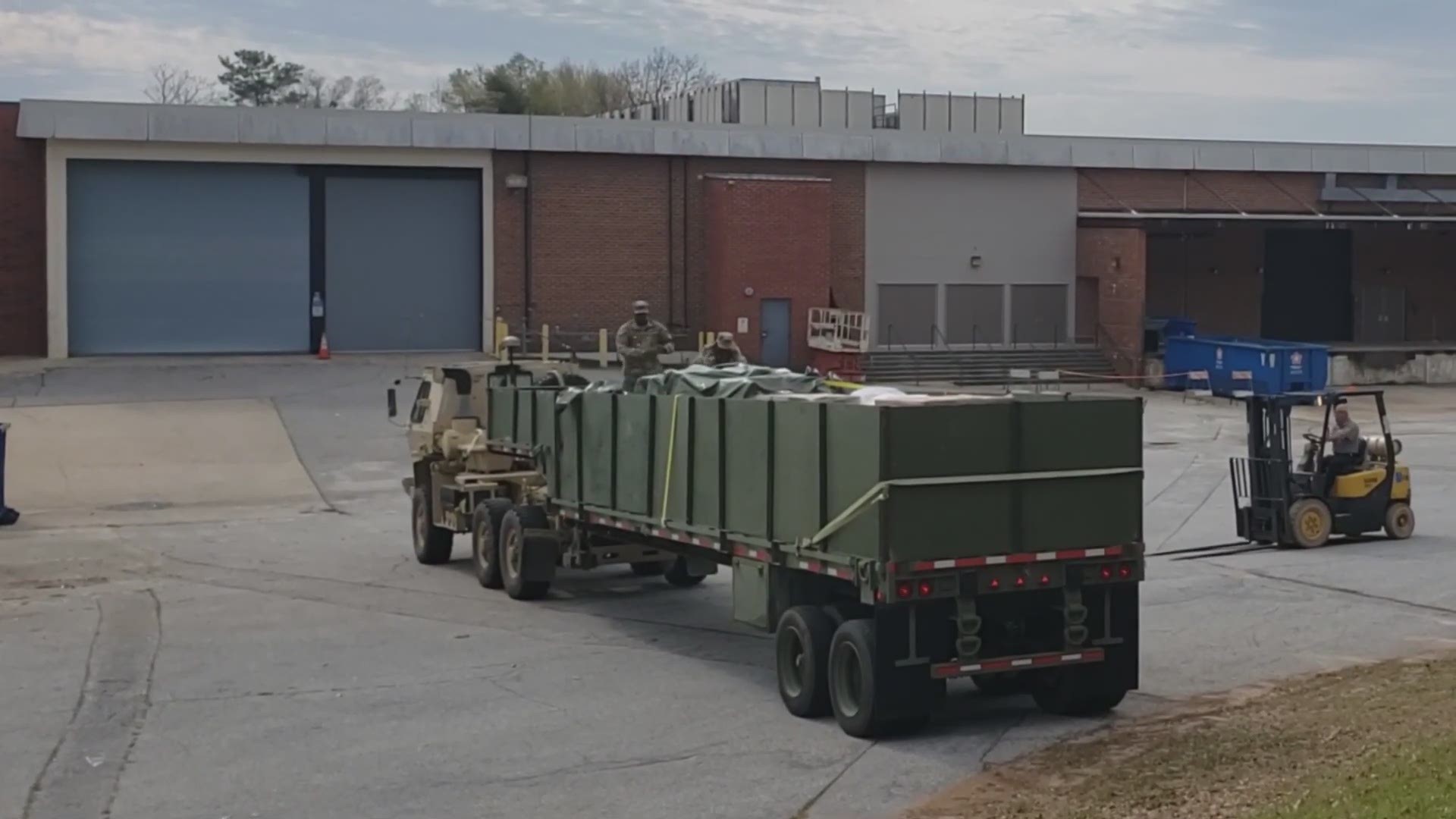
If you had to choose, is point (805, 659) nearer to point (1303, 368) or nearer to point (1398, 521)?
point (1398, 521)

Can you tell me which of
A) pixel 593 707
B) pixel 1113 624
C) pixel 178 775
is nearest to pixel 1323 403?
pixel 1113 624

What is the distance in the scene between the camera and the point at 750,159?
4862cm

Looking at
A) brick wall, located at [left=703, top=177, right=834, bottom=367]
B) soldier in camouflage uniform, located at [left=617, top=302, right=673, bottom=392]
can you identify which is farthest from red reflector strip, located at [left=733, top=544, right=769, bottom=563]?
brick wall, located at [left=703, top=177, right=834, bottom=367]

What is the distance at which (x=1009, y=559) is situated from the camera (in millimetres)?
11328

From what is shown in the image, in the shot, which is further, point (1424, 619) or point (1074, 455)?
point (1424, 619)

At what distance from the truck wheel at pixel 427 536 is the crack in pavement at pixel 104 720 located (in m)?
3.60

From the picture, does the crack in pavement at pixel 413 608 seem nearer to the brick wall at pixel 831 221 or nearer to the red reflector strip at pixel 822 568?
the red reflector strip at pixel 822 568

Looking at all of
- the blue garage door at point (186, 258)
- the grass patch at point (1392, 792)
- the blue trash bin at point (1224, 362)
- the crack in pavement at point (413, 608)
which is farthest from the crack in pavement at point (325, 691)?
the blue trash bin at point (1224, 362)

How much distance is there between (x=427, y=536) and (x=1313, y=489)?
1038cm

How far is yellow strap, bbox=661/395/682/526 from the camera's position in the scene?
13.9 meters

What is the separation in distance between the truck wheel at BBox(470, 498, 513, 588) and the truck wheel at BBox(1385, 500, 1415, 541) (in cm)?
1060

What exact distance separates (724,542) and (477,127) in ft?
111

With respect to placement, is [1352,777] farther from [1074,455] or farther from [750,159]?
[750,159]

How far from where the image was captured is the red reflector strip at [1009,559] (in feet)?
36.3
